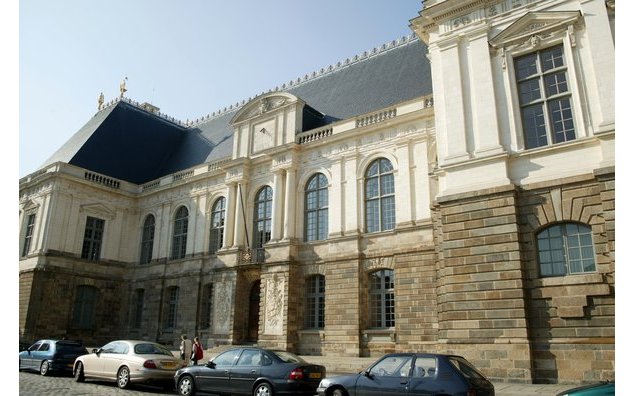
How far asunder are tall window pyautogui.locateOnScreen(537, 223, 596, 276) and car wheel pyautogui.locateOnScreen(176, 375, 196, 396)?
9611mm

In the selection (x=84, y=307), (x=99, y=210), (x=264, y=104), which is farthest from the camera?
(x=99, y=210)

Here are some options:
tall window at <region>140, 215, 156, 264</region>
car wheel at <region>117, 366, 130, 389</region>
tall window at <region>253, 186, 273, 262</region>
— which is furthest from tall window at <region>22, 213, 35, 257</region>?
car wheel at <region>117, 366, 130, 389</region>

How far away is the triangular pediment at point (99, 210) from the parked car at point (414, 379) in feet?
83.2

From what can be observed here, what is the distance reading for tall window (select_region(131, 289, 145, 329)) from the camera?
2975 cm

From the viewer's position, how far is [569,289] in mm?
12188

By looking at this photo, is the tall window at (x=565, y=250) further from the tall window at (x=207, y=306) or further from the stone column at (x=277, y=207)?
the tall window at (x=207, y=306)

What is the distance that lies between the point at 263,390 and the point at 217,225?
18.1 m

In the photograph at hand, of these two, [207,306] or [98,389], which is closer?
[98,389]

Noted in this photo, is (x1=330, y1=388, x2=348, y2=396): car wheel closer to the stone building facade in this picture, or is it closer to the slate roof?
the stone building facade

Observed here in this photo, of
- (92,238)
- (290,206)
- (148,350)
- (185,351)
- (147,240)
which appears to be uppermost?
(290,206)

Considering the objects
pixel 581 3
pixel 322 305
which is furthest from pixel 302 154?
pixel 581 3

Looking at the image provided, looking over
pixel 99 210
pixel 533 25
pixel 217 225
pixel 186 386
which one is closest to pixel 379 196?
pixel 533 25

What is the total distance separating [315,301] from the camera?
22156mm

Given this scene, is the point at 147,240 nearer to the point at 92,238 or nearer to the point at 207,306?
the point at 92,238
